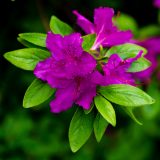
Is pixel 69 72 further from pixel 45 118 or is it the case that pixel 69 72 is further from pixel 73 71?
pixel 45 118

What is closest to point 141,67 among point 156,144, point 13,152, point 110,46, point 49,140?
point 110,46

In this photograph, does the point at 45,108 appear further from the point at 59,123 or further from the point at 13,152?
the point at 13,152

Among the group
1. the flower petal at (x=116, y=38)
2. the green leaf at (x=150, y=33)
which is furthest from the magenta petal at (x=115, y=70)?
the green leaf at (x=150, y=33)

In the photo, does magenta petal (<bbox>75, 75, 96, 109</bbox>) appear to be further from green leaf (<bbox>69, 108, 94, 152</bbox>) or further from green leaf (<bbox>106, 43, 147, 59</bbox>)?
green leaf (<bbox>106, 43, 147, 59</bbox>)

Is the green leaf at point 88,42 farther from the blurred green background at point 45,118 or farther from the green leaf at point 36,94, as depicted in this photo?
the blurred green background at point 45,118

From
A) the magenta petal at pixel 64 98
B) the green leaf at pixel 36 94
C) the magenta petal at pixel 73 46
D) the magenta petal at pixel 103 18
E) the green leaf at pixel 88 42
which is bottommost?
the magenta petal at pixel 64 98

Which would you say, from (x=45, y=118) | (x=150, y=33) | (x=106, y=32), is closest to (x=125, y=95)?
(x=106, y=32)

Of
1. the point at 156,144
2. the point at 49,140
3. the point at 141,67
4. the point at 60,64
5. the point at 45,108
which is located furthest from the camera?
the point at 156,144
